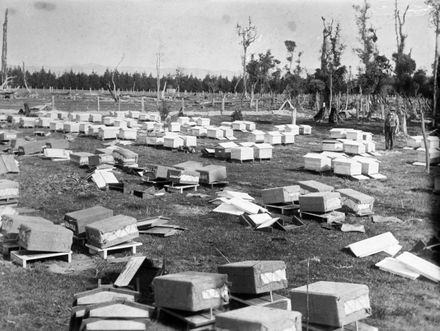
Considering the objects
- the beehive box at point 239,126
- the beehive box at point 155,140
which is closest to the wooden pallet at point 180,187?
the beehive box at point 155,140

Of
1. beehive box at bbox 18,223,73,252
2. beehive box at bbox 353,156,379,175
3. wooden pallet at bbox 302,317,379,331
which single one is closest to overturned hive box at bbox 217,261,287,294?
wooden pallet at bbox 302,317,379,331

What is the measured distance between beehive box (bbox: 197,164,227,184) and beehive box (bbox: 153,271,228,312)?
9.17m

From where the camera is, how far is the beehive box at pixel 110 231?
9648 mm

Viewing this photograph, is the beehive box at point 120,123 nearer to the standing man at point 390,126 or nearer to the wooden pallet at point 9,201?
the standing man at point 390,126

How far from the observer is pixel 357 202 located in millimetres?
12938

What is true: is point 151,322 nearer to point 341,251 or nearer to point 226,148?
point 341,251

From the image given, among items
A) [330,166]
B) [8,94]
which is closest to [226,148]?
[330,166]

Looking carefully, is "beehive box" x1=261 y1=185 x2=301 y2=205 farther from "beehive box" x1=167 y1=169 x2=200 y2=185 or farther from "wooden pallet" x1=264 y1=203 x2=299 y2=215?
"beehive box" x1=167 y1=169 x2=200 y2=185

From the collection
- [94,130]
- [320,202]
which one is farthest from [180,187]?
[94,130]

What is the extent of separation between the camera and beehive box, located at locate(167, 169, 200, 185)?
1540 cm

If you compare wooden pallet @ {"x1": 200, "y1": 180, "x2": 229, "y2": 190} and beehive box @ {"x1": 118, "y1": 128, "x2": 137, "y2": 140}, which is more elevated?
beehive box @ {"x1": 118, "y1": 128, "x2": 137, "y2": 140}

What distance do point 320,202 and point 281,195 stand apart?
4.24 ft

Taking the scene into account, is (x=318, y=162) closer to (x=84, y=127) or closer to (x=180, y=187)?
(x=180, y=187)

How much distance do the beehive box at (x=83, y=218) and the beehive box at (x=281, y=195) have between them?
450 centimetres
